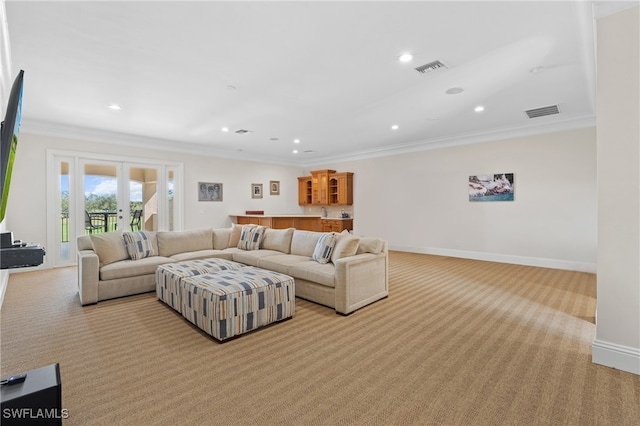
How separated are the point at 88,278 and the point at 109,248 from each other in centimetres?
59

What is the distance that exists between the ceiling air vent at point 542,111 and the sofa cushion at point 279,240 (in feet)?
14.9

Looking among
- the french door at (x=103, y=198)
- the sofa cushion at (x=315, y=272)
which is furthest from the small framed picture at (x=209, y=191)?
the sofa cushion at (x=315, y=272)

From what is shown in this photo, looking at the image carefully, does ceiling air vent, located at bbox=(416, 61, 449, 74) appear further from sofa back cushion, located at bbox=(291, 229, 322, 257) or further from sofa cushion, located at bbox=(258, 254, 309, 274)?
sofa cushion, located at bbox=(258, 254, 309, 274)

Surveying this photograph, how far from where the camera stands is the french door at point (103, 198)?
5.91m

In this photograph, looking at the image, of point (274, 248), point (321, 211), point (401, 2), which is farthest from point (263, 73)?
point (321, 211)

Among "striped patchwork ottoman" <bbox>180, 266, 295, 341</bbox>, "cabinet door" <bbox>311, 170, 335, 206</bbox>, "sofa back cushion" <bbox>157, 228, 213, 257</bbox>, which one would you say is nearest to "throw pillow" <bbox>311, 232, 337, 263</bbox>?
"striped patchwork ottoman" <bbox>180, 266, 295, 341</bbox>

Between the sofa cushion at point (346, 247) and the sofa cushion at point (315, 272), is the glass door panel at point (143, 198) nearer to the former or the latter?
the sofa cushion at point (315, 272)

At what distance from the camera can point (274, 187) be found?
9.73m

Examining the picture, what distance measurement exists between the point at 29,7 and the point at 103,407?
301cm

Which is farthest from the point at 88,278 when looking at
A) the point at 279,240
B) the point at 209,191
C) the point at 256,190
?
the point at 256,190

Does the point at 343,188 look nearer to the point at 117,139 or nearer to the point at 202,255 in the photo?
the point at 202,255

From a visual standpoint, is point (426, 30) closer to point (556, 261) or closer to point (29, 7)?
point (29, 7)

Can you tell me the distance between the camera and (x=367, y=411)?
1780mm

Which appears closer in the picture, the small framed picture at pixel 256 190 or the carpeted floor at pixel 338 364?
the carpeted floor at pixel 338 364
